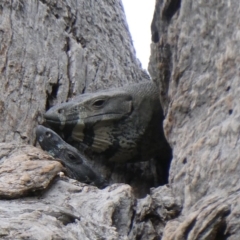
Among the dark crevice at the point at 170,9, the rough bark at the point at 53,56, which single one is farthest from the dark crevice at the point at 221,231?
the rough bark at the point at 53,56

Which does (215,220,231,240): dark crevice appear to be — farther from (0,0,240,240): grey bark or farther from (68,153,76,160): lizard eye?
(68,153,76,160): lizard eye

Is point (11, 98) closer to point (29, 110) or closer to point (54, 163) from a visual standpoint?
point (29, 110)

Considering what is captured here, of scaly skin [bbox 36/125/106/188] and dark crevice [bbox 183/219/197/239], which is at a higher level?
scaly skin [bbox 36/125/106/188]

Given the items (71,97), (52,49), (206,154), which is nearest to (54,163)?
(206,154)

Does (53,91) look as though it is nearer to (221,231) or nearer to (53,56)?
(53,56)

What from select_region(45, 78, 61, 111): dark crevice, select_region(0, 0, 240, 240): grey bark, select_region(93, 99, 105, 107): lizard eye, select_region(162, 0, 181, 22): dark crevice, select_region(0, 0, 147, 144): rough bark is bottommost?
select_region(0, 0, 240, 240): grey bark

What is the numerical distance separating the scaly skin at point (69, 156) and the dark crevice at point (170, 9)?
1.84 feet

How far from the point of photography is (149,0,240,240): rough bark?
7.69ft

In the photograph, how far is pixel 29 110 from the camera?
3.39 metres

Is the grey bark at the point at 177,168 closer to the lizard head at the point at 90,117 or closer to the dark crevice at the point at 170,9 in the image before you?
the dark crevice at the point at 170,9

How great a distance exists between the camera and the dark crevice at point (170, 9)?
2.75 metres

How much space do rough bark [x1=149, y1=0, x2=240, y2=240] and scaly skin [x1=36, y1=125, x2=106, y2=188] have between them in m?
0.35

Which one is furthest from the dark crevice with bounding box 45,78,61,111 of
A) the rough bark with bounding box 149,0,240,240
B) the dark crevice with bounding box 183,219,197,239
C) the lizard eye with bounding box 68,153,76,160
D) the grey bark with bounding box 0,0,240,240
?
the dark crevice with bounding box 183,219,197,239

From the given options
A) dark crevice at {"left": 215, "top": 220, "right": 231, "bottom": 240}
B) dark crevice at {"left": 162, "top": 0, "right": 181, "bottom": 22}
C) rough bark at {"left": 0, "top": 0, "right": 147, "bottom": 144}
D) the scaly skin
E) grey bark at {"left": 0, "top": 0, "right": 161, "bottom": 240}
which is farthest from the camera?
rough bark at {"left": 0, "top": 0, "right": 147, "bottom": 144}
